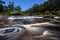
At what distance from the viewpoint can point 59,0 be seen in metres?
50.4

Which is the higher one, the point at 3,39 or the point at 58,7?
the point at 58,7

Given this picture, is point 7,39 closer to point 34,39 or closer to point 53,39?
point 34,39

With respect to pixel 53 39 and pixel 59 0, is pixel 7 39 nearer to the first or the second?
pixel 53 39

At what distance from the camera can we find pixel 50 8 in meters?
50.5

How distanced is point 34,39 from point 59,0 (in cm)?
4653

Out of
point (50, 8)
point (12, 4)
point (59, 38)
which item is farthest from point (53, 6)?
point (59, 38)

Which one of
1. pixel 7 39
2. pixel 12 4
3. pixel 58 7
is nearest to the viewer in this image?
pixel 7 39

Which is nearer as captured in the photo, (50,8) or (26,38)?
(26,38)

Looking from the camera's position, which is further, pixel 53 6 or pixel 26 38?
pixel 53 6

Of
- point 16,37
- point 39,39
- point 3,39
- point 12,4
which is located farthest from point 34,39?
point 12,4

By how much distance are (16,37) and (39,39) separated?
0.95 meters

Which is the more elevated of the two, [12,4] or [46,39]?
[12,4]

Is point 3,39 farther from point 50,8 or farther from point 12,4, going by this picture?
point 12,4

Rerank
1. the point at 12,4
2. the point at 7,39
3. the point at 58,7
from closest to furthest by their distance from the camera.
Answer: the point at 7,39 < the point at 58,7 < the point at 12,4
